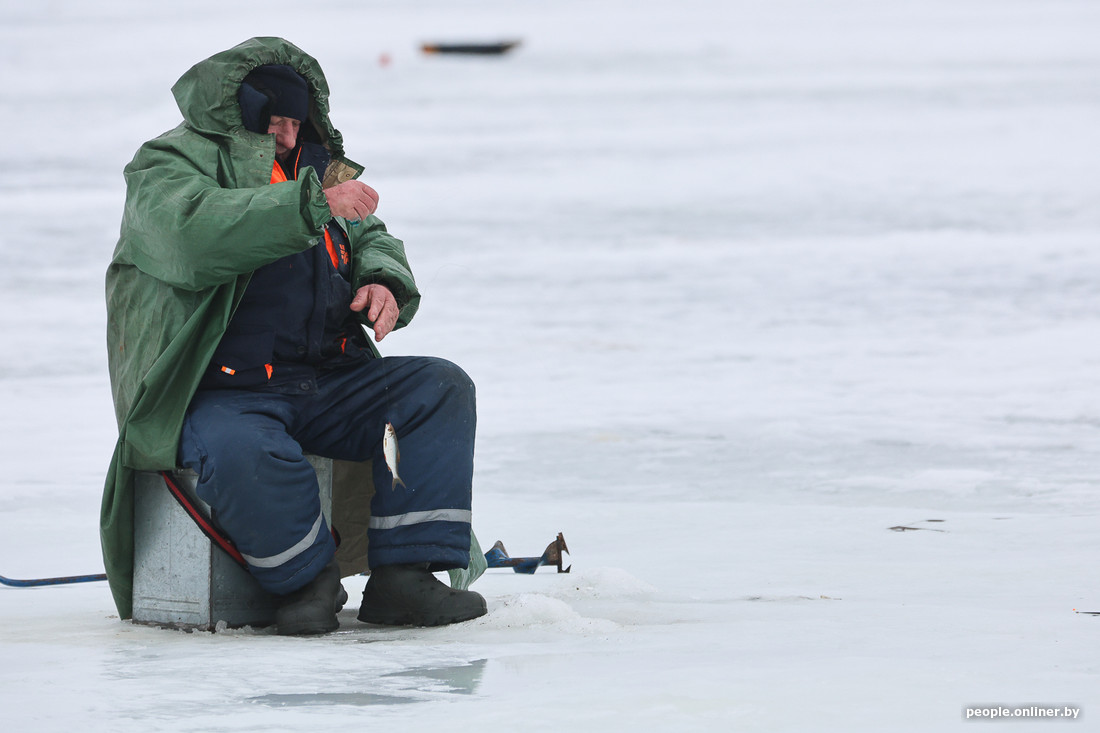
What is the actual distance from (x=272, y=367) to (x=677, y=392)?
153 inches

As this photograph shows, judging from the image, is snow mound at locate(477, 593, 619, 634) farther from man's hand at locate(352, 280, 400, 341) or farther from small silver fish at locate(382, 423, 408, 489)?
man's hand at locate(352, 280, 400, 341)

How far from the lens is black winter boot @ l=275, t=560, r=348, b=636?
3.01 meters

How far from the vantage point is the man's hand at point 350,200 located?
300cm

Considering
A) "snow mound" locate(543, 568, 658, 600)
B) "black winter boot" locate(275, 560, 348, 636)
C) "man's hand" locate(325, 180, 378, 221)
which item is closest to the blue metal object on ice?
"snow mound" locate(543, 568, 658, 600)

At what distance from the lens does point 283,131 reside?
10.8ft

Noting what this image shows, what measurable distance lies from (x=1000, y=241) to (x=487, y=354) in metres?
5.34

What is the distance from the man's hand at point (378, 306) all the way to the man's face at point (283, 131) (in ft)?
1.21

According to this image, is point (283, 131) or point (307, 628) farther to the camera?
point (283, 131)

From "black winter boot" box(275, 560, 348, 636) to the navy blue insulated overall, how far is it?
0.03 m

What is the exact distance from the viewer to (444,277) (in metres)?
Result: 10.2

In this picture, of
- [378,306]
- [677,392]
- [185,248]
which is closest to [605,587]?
[378,306]

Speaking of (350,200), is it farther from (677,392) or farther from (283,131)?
(677,392)
